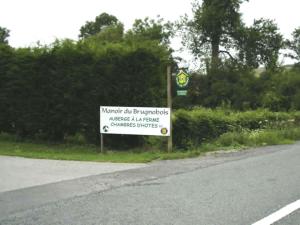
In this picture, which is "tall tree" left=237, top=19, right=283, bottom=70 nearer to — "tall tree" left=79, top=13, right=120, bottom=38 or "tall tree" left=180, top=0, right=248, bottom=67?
"tall tree" left=180, top=0, right=248, bottom=67

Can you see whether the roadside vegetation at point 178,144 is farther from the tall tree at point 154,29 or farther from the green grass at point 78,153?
the tall tree at point 154,29

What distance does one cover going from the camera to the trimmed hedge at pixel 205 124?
1733cm

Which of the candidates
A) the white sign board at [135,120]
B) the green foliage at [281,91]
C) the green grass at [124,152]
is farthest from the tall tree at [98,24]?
the white sign board at [135,120]

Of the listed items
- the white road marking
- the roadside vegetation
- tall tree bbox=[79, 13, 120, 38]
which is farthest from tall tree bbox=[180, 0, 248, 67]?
the white road marking

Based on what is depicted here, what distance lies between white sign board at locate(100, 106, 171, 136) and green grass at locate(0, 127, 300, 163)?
720 mm

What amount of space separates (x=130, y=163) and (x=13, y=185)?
4.25 m

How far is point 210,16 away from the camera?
5281 cm

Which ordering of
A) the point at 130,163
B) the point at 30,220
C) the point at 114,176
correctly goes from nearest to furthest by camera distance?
1. the point at 30,220
2. the point at 114,176
3. the point at 130,163

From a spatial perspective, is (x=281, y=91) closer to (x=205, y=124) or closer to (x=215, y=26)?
(x=215, y=26)

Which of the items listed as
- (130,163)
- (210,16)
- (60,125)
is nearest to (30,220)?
(130,163)

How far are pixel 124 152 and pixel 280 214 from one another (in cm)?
958

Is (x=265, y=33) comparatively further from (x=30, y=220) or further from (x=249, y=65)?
(x=30, y=220)

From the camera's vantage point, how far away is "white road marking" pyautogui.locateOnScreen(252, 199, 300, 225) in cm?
677

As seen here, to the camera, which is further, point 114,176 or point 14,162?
point 14,162
